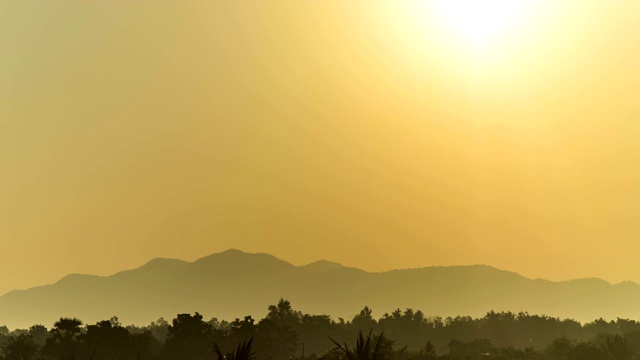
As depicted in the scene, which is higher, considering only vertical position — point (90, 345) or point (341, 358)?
point (90, 345)

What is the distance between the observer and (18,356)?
160 meters

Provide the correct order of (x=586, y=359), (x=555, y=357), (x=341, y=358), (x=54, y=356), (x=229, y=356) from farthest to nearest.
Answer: (x=555, y=357)
(x=586, y=359)
(x=54, y=356)
(x=341, y=358)
(x=229, y=356)

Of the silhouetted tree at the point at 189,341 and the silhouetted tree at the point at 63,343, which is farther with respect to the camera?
the silhouetted tree at the point at 189,341

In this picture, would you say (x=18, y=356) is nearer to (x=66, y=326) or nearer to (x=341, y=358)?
(x=66, y=326)

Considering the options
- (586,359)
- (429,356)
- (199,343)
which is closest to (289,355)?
(199,343)

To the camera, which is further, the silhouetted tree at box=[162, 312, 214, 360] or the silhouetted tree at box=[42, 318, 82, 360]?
the silhouetted tree at box=[162, 312, 214, 360]

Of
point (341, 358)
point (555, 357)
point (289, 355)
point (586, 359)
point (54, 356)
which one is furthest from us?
point (289, 355)

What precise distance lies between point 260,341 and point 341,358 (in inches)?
5701

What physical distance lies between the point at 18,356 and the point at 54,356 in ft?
37.6

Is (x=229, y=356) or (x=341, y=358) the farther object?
(x=341, y=358)

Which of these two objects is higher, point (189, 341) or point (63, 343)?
point (189, 341)

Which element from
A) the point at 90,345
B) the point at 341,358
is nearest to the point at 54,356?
the point at 90,345

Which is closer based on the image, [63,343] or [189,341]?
[63,343]

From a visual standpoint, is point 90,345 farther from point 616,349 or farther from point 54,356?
point 616,349
